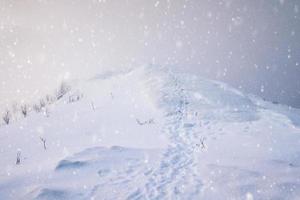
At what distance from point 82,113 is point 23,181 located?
603cm

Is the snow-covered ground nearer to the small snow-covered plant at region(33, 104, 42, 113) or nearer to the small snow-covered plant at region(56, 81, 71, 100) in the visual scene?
the small snow-covered plant at region(33, 104, 42, 113)

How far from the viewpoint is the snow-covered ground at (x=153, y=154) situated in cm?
405

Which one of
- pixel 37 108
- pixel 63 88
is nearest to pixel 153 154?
pixel 37 108

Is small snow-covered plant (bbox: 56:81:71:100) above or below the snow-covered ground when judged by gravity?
above

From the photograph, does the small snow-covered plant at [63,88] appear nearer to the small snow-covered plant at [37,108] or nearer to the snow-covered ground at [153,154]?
the small snow-covered plant at [37,108]

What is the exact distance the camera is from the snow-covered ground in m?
4.05

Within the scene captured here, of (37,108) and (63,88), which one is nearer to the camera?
(37,108)

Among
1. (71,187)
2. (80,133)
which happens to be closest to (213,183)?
(71,187)

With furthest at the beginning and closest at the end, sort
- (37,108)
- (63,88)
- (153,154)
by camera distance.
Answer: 1. (63,88)
2. (37,108)
3. (153,154)

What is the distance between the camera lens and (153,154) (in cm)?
570

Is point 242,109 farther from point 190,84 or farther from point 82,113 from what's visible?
point 82,113

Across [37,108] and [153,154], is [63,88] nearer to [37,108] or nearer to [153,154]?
[37,108]

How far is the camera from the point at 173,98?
1171 centimetres

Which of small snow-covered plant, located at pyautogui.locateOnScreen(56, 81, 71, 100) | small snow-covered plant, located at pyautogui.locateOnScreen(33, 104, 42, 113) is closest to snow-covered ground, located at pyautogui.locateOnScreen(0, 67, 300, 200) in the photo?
small snow-covered plant, located at pyautogui.locateOnScreen(33, 104, 42, 113)
